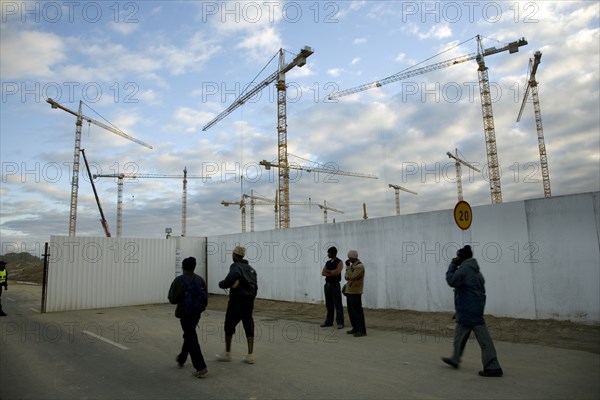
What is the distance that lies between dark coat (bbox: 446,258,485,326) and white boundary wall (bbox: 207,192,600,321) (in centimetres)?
312

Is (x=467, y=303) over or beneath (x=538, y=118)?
beneath

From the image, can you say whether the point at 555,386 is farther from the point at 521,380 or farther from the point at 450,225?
the point at 450,225

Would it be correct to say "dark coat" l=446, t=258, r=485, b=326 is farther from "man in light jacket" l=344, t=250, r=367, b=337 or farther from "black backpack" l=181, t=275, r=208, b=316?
"black backpack" l=181, t=275, r=208, b=316

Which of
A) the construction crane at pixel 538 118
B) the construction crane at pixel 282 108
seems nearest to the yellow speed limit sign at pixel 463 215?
the construction crane at pixel 282 108

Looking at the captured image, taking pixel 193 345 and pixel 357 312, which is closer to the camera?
pixel 193 345

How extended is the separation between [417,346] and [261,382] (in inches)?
145

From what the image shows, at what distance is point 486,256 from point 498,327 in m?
1.75

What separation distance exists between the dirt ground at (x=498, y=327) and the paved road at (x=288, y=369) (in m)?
0.49

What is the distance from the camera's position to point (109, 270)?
17.7 metres

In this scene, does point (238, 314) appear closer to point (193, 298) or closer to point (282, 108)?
point (193, 298)

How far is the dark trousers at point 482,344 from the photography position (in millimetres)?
6039

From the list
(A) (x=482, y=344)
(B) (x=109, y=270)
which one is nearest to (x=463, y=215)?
(A) (x=482, y=344)

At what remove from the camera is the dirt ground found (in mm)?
8359

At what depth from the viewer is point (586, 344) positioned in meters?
7.92
